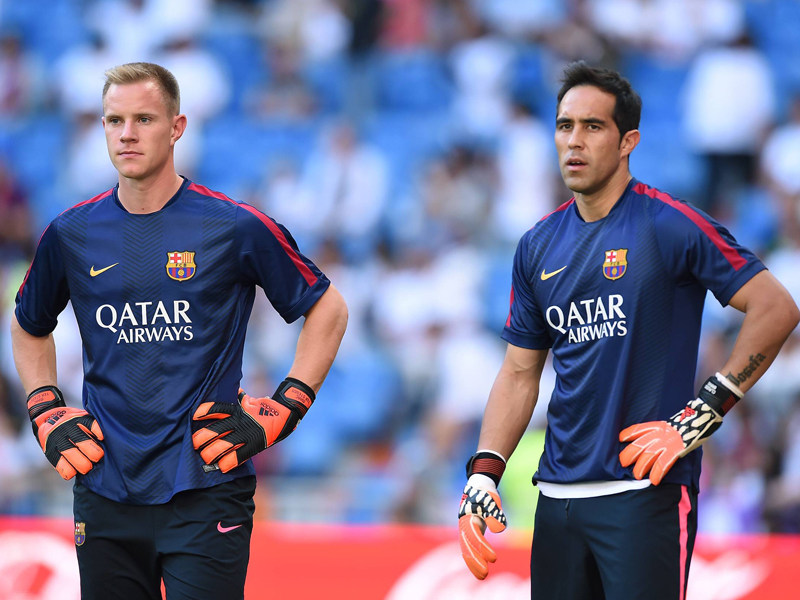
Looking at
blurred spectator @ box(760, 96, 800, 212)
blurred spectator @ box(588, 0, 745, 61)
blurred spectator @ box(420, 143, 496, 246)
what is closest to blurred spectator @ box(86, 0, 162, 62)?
blurred spectator @ box(420, 143, 496, 246)

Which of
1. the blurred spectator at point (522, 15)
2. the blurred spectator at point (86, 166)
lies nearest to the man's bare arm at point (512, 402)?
the blurred spectator at point (522, 15)

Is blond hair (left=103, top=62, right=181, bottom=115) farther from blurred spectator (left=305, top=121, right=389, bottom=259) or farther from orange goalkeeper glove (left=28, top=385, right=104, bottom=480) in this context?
blurred spectator (left=305, top=121, right=389, bottom=259)

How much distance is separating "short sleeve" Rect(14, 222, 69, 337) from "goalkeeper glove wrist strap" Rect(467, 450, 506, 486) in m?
1.73

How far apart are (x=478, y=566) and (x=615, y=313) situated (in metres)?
1.08

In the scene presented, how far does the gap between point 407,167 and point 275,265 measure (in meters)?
7.87

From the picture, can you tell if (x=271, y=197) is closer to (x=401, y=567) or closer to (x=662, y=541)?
(x=401, y=567)

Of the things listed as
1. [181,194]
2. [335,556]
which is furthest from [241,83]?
[181,194]

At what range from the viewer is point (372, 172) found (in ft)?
40.1

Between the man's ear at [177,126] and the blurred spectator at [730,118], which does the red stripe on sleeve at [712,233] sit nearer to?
the man's ear at [177,126]

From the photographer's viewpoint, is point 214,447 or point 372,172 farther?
point 372,172

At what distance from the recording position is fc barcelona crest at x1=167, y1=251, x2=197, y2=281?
4.67m

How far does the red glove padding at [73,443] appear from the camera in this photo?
4605 millimetres

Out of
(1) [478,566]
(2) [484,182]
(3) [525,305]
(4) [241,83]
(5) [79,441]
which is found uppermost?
(4) [241,83]

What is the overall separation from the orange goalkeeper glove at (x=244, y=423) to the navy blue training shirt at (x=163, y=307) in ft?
0.18
